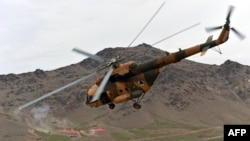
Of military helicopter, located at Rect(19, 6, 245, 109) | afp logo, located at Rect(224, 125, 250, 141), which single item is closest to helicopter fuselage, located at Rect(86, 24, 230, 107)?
military helicopter, located at Rect(19, 6, 245, 109)

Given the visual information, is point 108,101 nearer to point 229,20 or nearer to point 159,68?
point 159,68

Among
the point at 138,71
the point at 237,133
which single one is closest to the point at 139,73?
the point at 138,71

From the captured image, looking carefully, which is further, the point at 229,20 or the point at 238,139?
the point at 229,20

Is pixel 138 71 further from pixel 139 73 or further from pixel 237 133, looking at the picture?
pixel 237 133

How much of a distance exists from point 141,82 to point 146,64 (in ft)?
7.88

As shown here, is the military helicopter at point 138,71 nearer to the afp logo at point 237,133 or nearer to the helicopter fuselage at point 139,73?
the helicopter fuselage at point 139,73

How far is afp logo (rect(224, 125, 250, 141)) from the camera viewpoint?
150 ft

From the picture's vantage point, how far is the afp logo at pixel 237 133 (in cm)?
4584

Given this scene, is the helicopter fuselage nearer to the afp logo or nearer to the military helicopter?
the military helicopter

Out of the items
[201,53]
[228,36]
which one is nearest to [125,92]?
[201,53]

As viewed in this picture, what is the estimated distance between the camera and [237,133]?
46875mm

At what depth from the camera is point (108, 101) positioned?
5884cm

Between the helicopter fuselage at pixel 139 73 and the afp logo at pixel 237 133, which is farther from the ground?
the helicopter fuselage at pixel 139 73

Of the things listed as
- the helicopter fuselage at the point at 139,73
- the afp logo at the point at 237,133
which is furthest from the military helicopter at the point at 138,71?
the afp logo at the point at 237,133
